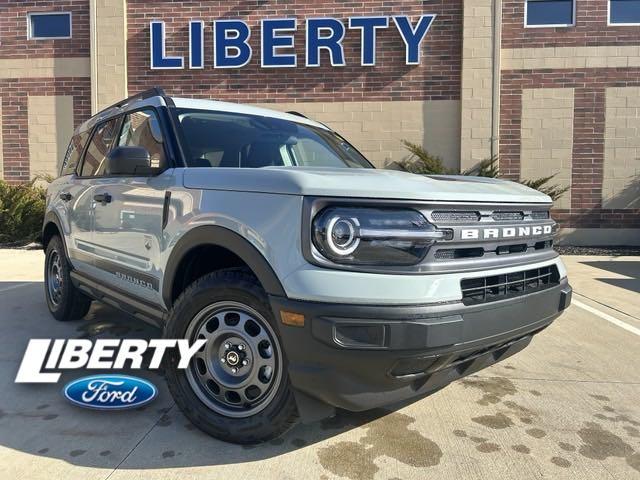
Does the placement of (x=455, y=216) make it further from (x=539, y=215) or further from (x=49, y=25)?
(x=49, y=25)

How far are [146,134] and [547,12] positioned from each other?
11107mm

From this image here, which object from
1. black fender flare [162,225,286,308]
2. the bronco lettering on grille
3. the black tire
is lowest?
the black tire

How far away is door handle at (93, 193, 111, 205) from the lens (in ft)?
12.2

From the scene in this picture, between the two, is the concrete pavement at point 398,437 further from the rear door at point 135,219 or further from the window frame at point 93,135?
the window frame at point 93,135

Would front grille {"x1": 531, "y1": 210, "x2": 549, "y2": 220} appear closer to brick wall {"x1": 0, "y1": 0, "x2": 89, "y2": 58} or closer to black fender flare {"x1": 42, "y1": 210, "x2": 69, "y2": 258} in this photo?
black fender flare {"x1": 42, "y1": 210, "x2": 69, "y2": 258}

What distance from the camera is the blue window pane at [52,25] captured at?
1262 centimetres

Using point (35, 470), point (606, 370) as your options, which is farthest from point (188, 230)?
point (606, 370)

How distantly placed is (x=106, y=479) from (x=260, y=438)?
0.71 metres

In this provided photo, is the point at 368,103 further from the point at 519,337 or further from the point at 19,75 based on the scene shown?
the point at 519,337

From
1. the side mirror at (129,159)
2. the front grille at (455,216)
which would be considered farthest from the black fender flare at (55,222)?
the front grille at (455,216)

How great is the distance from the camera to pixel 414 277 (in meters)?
2.16

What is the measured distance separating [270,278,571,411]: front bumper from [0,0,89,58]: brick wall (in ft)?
41.8

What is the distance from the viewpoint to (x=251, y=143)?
3.45 m

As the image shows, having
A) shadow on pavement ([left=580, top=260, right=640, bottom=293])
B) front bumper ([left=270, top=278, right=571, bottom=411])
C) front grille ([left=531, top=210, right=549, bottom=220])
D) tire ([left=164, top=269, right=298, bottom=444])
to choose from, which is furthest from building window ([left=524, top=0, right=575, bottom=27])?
tire ([left=164, top=269, right=298, bottom=444])
